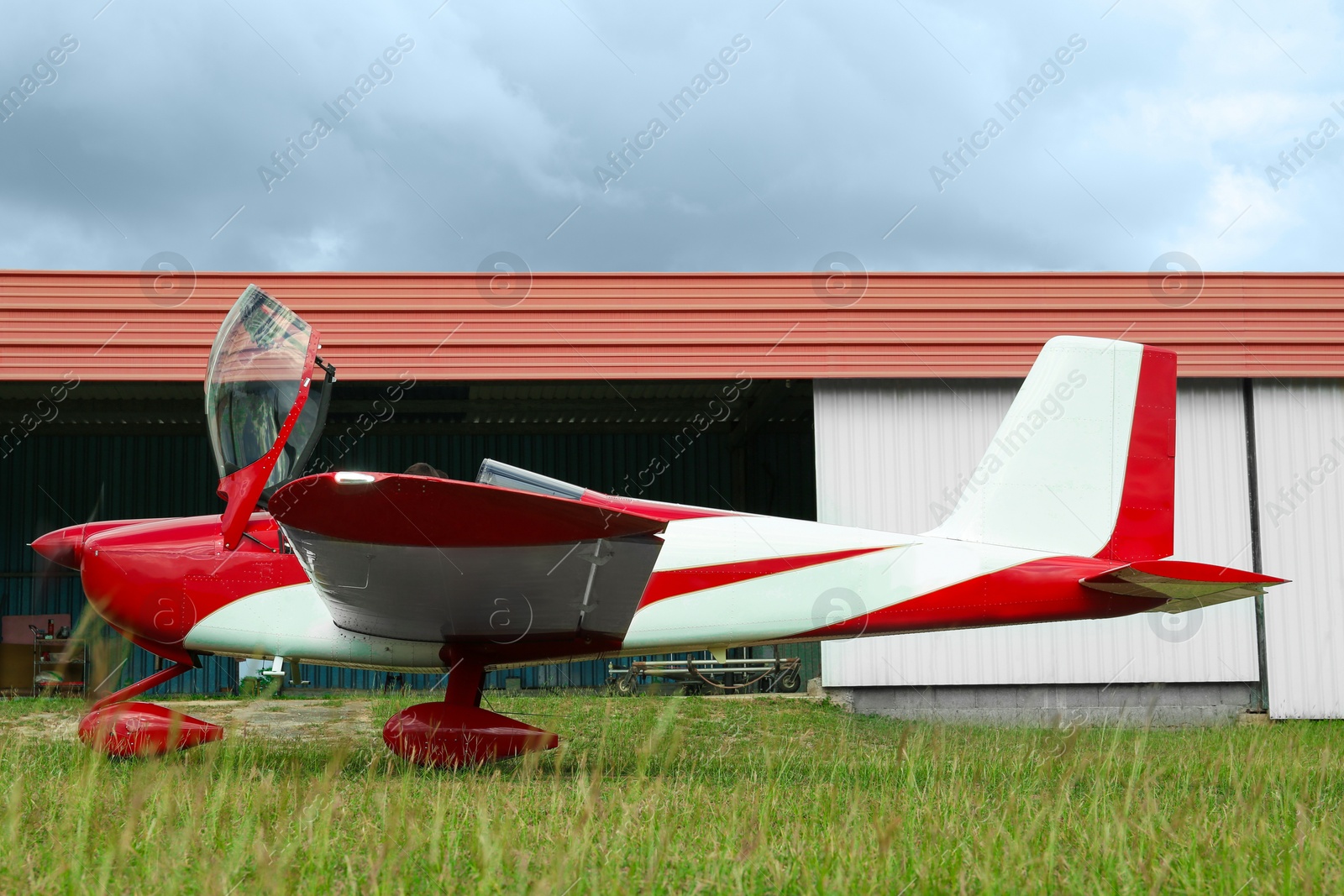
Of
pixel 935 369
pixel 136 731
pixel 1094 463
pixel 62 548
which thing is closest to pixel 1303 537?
pixel 935 369

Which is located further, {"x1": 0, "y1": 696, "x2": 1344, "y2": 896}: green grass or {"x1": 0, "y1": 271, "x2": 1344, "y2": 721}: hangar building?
{"x1": 0, "y1": 271, "x2": 1344, "y2": 721}: hangar building

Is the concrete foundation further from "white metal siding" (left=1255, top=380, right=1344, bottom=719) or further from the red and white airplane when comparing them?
the red and white airplane

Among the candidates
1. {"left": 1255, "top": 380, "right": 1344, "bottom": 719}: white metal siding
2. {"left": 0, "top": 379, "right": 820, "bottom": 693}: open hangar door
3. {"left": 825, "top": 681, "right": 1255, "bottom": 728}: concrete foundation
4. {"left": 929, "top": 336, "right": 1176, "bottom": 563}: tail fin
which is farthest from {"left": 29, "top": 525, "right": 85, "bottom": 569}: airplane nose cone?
{"left": 1255, "top": 380, "right": 1344, "bottom": 719}: white metal siding

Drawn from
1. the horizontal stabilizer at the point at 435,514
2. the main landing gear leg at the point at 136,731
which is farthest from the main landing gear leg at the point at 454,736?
the horizontal stabilizer at the point at 435,514

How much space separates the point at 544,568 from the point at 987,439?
6889 millimetres

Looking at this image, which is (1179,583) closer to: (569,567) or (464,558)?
(569,567)

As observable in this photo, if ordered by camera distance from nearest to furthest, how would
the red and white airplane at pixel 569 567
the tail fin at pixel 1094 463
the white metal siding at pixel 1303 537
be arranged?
the red and white airplane at pixel 569 567 < the tail fin at pixel 1094 463 < the white metal siding at pixel 1303 537

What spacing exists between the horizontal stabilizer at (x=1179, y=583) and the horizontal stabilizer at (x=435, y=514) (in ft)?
8.61

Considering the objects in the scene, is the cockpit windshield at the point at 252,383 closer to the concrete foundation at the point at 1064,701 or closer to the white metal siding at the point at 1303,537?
the concrete foundation at the point at 1064,701

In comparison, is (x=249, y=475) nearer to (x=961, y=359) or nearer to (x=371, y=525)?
(x=371, y=525)

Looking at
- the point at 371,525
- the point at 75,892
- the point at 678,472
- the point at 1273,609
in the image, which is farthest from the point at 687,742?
the point at 678,472

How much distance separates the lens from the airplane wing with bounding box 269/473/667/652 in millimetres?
4363

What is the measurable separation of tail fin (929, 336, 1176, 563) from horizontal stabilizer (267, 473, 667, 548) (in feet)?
8.50

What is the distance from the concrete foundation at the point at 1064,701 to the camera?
10.1 metres
